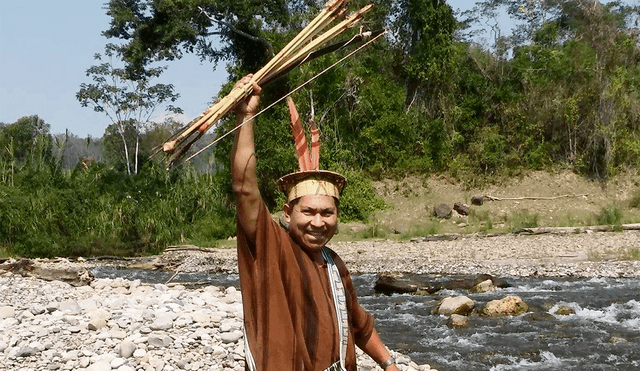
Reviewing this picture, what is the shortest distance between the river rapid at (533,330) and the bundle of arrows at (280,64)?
581 centimetres

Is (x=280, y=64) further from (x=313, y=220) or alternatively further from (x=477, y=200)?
(x=477, y=200)

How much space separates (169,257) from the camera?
17594mm

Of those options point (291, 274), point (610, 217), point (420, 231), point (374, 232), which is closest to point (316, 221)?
point (291, 274)

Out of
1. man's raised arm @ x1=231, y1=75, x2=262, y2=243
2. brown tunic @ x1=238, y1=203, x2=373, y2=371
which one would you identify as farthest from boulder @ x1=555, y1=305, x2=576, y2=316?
man's raised arm @ x1=231, y1=75, x2=262, y2=243

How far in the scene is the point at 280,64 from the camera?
7.34 feet

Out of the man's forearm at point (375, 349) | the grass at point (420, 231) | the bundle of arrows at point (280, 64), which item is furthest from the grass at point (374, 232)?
the bundle of arrows at point (280, 64)

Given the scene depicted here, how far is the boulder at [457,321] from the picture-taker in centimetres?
914

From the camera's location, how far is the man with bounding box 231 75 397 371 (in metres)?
2.17

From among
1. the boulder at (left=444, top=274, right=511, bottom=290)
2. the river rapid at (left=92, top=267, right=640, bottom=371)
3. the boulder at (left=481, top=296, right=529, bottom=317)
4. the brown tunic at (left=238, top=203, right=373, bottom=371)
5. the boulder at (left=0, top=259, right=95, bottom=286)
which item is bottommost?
the river rapid at (left=92, top=267, right=640, bottom=371)

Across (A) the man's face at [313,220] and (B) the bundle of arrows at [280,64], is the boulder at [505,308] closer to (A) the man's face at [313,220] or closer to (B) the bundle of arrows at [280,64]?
(A) the man's face at [313,220]

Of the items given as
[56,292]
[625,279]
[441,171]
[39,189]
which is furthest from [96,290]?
[441,171]

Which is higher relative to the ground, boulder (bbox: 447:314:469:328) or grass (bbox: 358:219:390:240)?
grass (bbox: 358:219:390:240)

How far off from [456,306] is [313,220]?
7883 millimetres

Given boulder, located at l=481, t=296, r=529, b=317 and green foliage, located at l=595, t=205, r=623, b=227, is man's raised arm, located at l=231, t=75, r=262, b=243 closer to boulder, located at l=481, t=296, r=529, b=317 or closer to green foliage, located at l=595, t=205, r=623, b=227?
boulder, located at l=481, t=296, r=529, b=317
